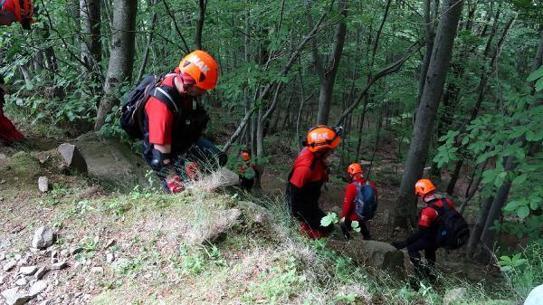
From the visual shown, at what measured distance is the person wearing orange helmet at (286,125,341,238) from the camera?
5.13 meters

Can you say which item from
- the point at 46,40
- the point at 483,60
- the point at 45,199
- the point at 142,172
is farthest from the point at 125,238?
the point at 483,60

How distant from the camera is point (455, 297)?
2.90m

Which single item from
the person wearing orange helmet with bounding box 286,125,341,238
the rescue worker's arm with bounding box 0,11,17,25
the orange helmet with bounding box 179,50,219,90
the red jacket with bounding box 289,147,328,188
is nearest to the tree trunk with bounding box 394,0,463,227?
the person wearing orange helmet with bounding box 286,125,341,238

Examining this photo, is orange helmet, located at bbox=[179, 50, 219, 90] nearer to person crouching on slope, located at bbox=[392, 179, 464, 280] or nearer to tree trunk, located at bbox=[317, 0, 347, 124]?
person crouching on slope, located at bbox=[392, 179, 464, 280]

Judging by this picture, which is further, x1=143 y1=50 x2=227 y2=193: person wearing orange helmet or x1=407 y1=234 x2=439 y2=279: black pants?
x1=407 y1=234 x2=439 y2=279: black pants

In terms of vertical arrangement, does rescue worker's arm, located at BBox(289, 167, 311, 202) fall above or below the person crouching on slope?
above

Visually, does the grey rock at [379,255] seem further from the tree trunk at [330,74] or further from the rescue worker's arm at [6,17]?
the tree trunk at [330,74]

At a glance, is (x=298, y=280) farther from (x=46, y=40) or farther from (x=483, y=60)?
(x=483, y=60)

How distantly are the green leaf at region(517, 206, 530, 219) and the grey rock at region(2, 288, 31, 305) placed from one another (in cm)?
417

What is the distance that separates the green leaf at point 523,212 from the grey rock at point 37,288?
4.09 meters

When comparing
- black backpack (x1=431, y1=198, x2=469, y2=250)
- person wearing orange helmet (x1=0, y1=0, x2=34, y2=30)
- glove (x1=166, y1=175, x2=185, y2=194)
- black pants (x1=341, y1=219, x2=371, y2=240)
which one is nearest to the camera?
glove (x1=166, y1=175, x2=185, y2=194)

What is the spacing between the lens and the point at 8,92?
8797 mm

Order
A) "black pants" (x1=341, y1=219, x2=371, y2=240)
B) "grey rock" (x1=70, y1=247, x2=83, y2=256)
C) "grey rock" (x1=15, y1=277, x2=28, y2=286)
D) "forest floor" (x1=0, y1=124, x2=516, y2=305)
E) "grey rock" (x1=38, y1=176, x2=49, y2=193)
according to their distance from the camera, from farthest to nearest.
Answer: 1. "black pants" (x1=341, y1=219, x2=371, y2=240)
2. "grey rock" (x1=38, y1=176, x2=49, y2=193)
3. "grey rock" (x1=70, y1=247, x2=83, y2=256)
4. "grey rock" (x1=15, y1=277, x2=28, y2=286)
5. "forest floor" (x1=0, y1=124, x2=516, y2=305)

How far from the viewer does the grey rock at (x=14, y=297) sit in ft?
9.11
